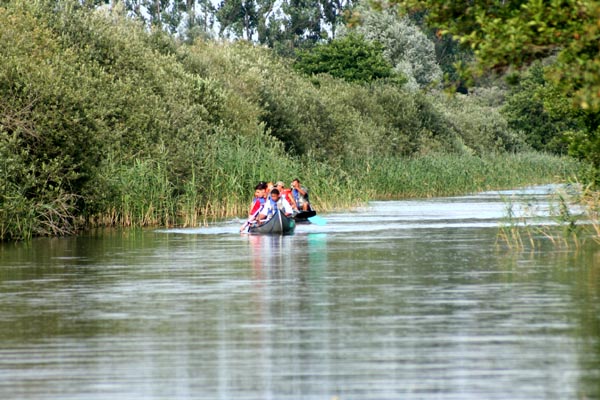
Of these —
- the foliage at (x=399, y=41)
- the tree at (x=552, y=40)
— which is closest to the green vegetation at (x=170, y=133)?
the tree at (x=552, y=40)

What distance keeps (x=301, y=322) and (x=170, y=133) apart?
2839 centimetres

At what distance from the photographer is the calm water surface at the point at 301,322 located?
10.9 meters

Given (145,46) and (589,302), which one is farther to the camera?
(145,46)

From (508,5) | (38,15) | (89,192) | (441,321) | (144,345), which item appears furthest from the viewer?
(38,15)

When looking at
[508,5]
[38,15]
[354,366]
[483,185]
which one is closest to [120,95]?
[38,15]

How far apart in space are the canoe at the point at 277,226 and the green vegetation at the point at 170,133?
3.80m

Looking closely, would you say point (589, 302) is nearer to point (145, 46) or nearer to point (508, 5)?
point (508, 5)

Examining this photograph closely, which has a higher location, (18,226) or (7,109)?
(7,109)

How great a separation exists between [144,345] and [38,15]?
110 ft

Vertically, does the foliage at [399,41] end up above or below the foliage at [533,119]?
above

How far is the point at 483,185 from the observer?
64.1m

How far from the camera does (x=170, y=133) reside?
1684 inches

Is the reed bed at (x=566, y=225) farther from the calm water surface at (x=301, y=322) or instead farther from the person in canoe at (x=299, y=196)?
the person in canoe at (x=299, y=196)

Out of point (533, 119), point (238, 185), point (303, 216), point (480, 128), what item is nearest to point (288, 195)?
point (303, 216)
